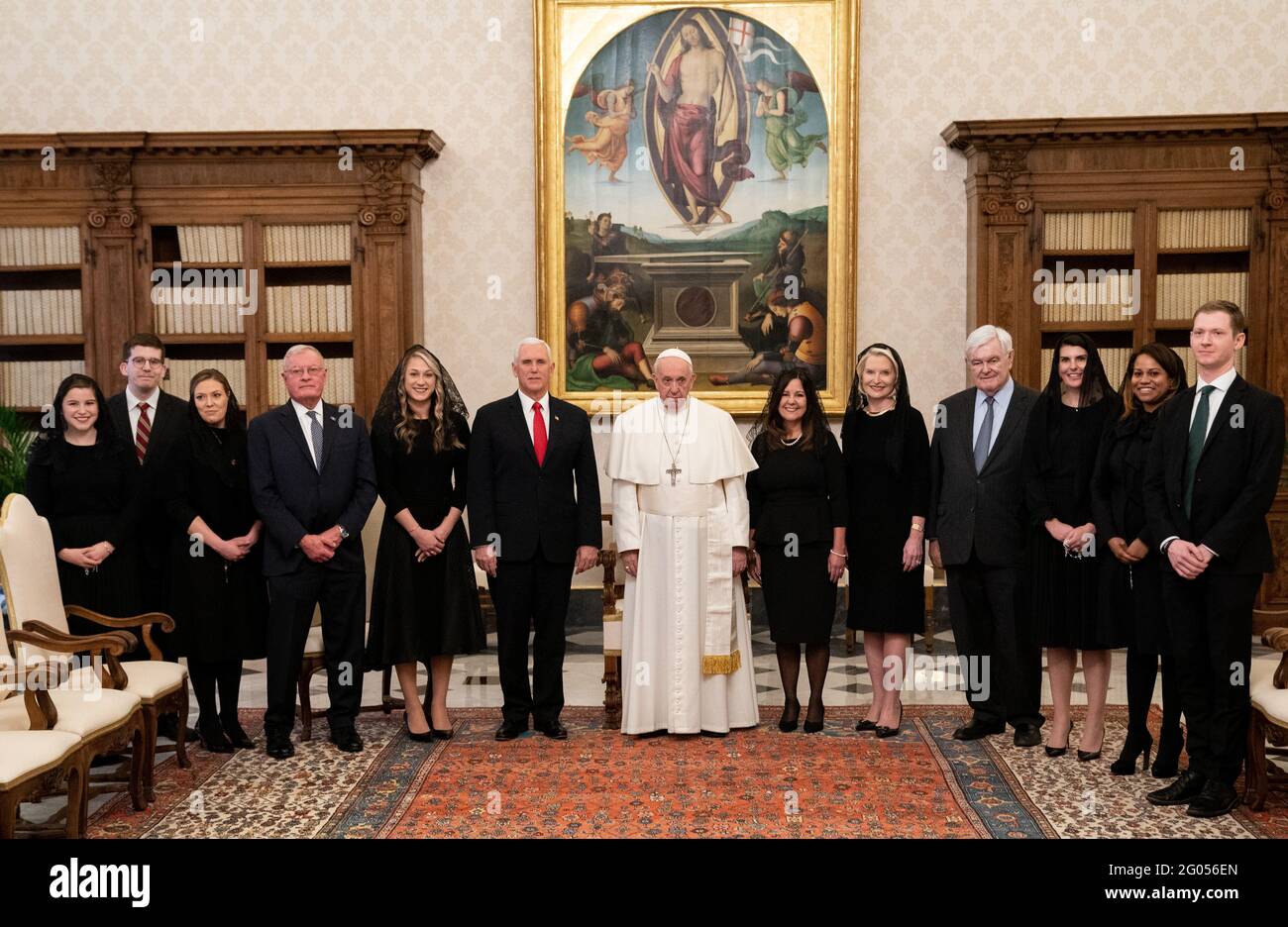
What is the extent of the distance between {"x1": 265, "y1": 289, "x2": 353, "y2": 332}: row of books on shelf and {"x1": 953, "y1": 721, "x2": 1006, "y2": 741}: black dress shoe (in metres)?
5.18

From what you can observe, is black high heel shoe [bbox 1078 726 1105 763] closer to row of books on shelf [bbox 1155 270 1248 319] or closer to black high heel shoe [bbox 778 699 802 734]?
black high heel shoe [bbox 778 699 802 734]

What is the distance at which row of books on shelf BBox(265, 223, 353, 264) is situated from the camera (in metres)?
8.83

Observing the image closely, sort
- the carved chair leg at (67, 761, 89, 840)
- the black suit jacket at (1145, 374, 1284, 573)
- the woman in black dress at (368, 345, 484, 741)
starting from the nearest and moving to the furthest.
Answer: the carved chair leg at (67, 761, 89, 840)
the black suit jacket at (1145, 374, 1284, 573)
the woman in black dress at (368, 345, 484, 741)

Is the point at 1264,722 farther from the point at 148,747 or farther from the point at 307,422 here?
the point at 148,747

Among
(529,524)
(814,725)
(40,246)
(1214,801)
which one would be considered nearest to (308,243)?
(40,246)

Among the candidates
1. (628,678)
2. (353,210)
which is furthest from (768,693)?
(353,210)

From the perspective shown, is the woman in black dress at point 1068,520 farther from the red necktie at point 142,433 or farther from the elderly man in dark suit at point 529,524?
the red necktie at point 142,433

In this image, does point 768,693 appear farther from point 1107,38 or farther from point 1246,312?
point 1107,38

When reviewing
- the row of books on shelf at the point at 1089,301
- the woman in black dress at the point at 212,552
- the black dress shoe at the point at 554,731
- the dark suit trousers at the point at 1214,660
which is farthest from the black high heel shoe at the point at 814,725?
the row of books on shelf at the point at 1089,301

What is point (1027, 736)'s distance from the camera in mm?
5695

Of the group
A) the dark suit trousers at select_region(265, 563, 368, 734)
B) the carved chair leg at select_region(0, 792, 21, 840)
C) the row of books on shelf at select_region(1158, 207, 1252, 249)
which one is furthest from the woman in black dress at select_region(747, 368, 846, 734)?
the row of books on shelf at select_region(1158, 207, 1252, 249)

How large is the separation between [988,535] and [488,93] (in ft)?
17.7

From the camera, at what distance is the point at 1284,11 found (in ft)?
29.1

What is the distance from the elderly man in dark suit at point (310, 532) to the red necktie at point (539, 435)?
769mm
